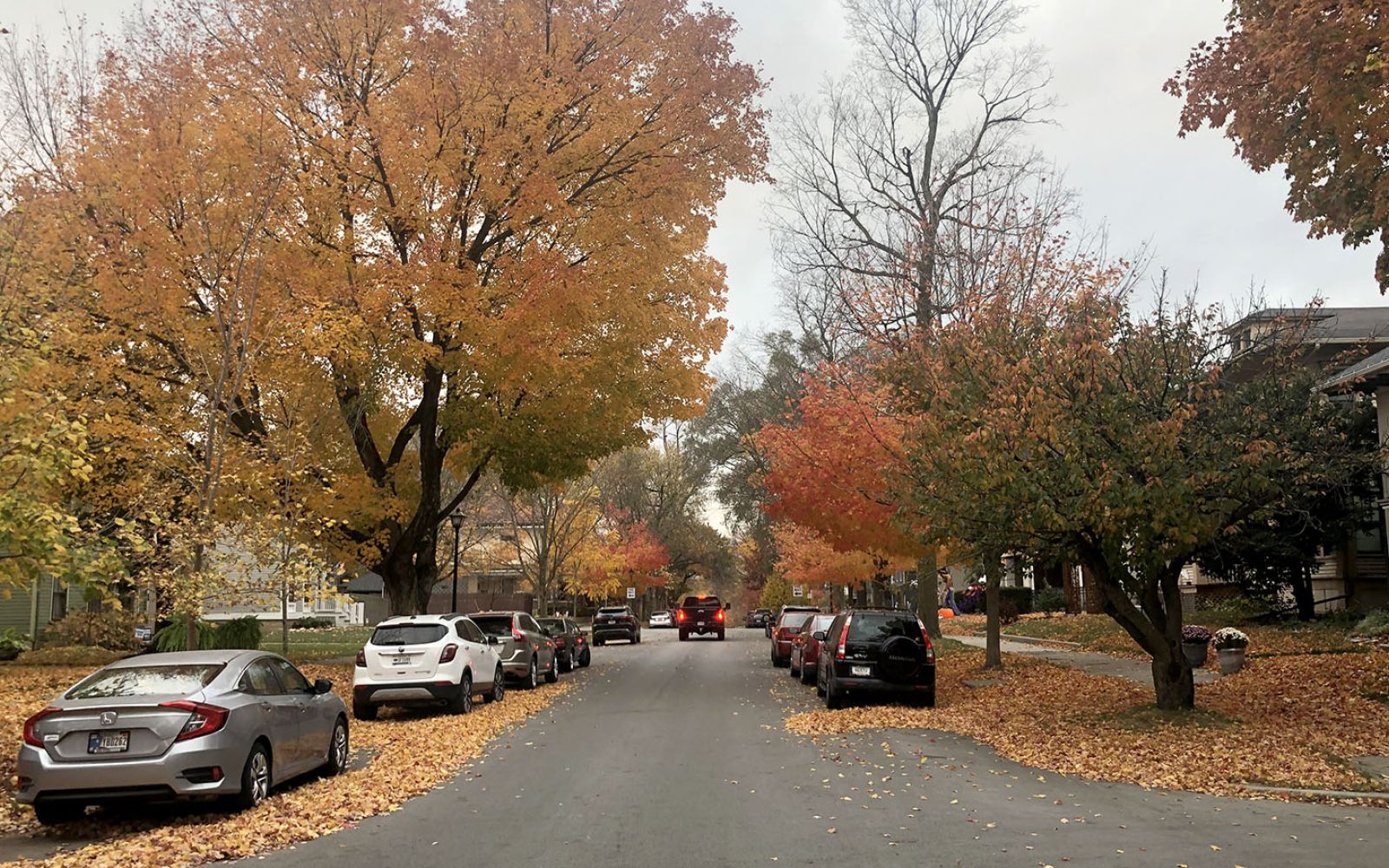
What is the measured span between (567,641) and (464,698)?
1127 centimetres

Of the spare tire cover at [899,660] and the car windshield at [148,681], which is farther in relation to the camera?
the spare tire cover at [899,660]

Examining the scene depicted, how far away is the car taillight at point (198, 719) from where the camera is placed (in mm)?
8900

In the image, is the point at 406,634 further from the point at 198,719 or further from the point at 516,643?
the point at 198,719

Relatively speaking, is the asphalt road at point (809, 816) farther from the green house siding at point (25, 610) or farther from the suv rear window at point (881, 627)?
the green house siding at point (25, 610)

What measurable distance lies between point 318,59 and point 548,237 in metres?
5.23

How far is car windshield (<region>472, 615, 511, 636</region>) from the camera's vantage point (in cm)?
2244

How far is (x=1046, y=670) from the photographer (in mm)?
22344

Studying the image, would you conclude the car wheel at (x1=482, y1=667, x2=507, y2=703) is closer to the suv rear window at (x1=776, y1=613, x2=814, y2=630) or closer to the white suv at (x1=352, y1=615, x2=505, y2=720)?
the white suv at (x1=352, y1=615, x2=505, y2=720)

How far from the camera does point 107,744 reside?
8.76 meters

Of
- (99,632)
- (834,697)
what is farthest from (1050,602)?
(99,632)

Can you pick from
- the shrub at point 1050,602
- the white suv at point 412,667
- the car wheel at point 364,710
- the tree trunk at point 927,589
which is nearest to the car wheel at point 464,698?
the white suv at point 412,667

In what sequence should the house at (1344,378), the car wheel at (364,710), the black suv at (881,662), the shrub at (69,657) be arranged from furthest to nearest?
the shrub at (69,657), the black suv at (881,662), the car wheel at (364,710), the house at (1344,378)

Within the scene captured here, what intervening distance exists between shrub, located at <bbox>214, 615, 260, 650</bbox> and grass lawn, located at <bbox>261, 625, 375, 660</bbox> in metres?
0.48

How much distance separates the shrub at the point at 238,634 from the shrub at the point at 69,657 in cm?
221
